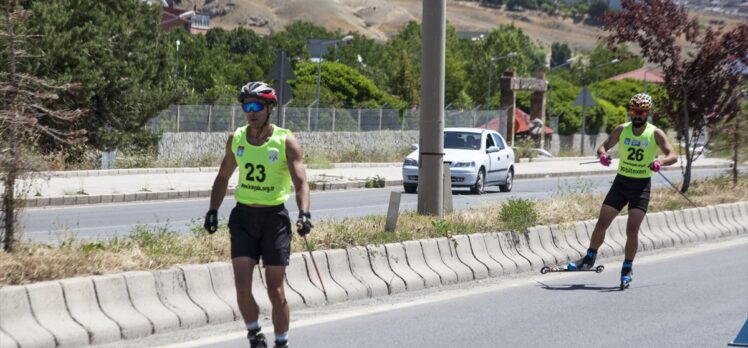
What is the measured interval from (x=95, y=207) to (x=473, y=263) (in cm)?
1184

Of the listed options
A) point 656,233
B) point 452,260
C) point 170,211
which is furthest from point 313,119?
point 452,260

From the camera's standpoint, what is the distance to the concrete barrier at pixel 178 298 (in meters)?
9.98

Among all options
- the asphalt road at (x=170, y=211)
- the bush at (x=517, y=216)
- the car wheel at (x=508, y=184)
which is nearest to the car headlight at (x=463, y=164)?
the asphalt road at (x=170, y=211)

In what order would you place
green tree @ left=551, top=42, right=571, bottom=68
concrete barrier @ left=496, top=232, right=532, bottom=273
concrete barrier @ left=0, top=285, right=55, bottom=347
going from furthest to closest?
green tree @ left=551, top=42, right=571, bottom=68, concrete barrier @ left=496, top=232, right=532, bottom=273, concrete barrier @ left=0, top=285, right=55, bottom=347

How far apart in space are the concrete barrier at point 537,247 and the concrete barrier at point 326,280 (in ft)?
14.0

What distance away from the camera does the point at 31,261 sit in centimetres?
941

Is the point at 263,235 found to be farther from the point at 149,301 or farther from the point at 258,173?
the point at 149,301

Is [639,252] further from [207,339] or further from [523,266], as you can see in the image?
[207,339]

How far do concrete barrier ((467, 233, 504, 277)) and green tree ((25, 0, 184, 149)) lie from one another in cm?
1718

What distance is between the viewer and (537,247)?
52.1ft

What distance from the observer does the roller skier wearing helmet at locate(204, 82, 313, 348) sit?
343 inches

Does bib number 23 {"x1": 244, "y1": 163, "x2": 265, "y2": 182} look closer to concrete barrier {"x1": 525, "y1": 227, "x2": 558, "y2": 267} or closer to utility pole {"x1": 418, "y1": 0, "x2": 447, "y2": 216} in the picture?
utility pole {"x1": 418, "y1": 0, "x2": 447, "y2": 216}

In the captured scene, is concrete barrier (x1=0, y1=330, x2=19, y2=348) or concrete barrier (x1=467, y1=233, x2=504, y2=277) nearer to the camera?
concrete barrier (x1=0, y1=330, x2=19, y2=348)

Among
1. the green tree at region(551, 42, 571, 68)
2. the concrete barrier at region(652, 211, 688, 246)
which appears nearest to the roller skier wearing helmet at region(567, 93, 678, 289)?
the concrete barrier at region(652, 211, 688, 246)
